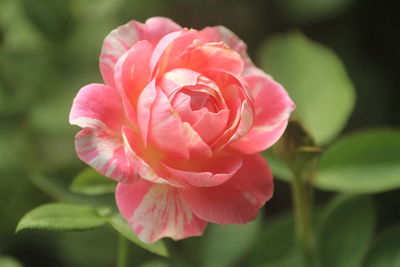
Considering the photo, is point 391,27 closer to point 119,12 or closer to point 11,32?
point 119,12

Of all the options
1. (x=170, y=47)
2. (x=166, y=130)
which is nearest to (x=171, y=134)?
(x=166, y=130)

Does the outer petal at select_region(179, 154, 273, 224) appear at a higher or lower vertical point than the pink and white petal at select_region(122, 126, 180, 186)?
lower

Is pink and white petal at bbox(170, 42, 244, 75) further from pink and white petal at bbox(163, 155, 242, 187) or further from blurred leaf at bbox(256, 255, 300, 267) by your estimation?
blurred leaf at bbox(256, 255, 300, 267)

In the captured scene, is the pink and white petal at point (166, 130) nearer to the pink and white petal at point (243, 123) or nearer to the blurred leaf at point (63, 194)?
the pink and white petal at point (243, 123)

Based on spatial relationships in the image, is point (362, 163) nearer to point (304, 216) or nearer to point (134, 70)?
point (304, 216)

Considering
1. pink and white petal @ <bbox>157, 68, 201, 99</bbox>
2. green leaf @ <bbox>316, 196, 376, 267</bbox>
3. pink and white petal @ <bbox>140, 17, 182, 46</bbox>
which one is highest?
pink and white petal @ <bbox>140, 17, 182, 46</bbox>

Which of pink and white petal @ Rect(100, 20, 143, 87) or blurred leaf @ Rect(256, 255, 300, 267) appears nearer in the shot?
pink and white petal @ Rect(100, 20, 143, 87)

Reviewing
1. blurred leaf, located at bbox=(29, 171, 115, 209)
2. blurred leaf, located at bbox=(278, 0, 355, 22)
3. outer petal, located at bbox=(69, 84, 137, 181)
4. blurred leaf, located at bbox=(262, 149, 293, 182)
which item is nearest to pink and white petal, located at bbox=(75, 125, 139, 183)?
outer petal, located at bbox=(69, 84, 137, 181)

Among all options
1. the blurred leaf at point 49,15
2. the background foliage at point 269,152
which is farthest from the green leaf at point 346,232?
the blurred leaf at point 49,15
